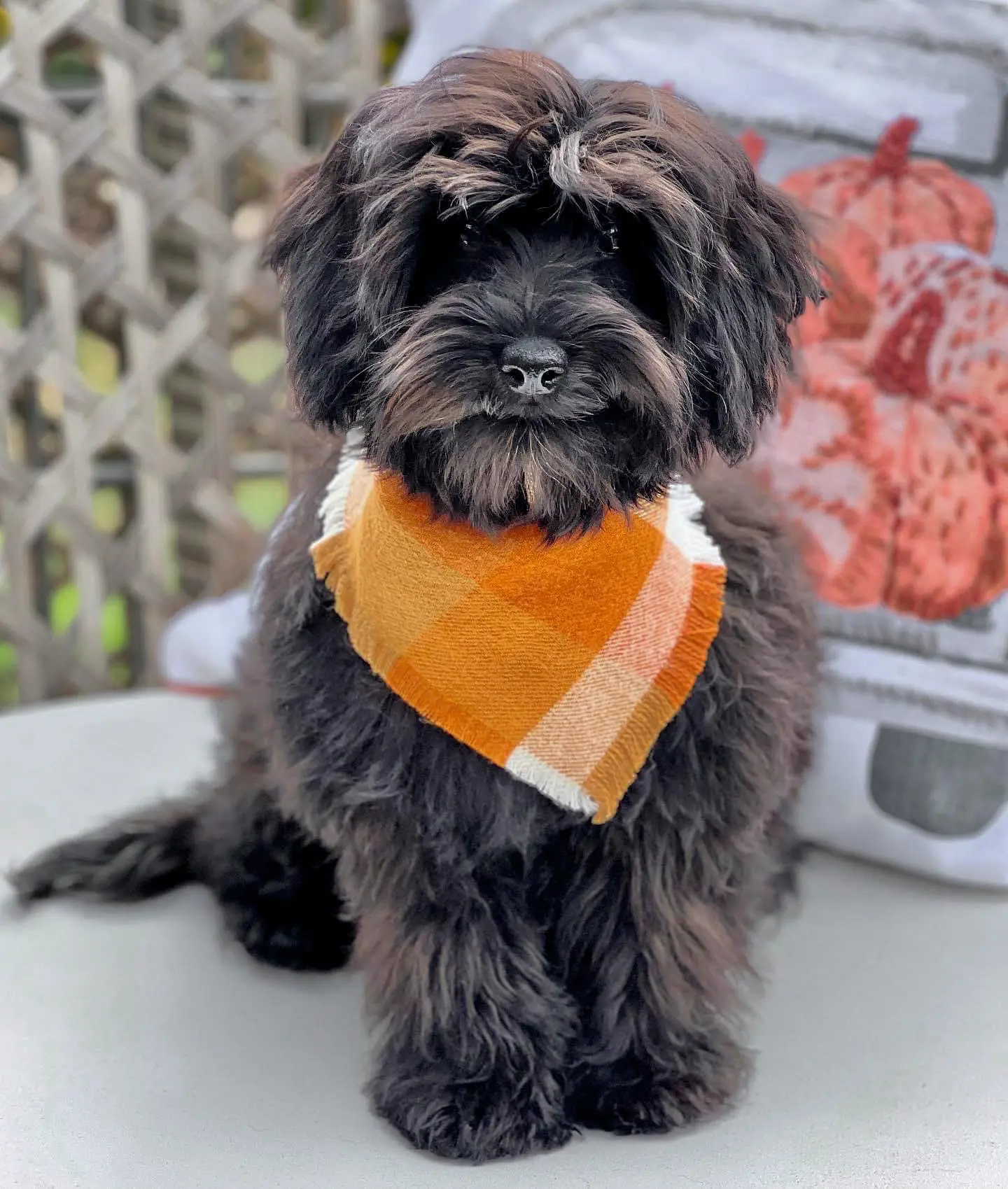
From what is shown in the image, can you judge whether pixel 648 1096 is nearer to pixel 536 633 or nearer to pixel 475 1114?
pixel 475 1114

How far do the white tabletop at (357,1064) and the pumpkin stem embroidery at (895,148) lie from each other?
975 mm

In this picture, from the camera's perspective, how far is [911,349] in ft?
6.40

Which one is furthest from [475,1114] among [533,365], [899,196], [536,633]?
[899,196]

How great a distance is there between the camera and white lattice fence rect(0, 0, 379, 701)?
7.79ft

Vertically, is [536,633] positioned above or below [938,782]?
above

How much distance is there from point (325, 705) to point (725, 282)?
0.59 m

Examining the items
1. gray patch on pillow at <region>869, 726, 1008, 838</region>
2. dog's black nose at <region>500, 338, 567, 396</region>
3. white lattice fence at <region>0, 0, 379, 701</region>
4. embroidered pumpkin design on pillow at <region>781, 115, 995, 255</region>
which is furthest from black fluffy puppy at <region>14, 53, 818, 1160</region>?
white lattice fence at <region>0, 0, 379, 701</region>

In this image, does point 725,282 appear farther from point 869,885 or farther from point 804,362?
point 869,885

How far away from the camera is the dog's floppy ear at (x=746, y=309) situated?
1.33 metres

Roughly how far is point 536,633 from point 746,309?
0.38 metres

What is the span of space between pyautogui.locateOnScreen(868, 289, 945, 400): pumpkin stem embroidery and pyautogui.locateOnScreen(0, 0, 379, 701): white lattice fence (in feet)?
3.42

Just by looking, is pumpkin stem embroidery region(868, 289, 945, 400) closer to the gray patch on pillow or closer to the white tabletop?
the gray patch on pillow

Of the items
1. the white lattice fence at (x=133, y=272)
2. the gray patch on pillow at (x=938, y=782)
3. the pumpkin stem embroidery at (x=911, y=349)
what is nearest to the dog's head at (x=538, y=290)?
the pumpkin stem embroidery at (x=911, y=349)

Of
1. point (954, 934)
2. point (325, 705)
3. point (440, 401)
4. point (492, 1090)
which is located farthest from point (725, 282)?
point (954, 934)
